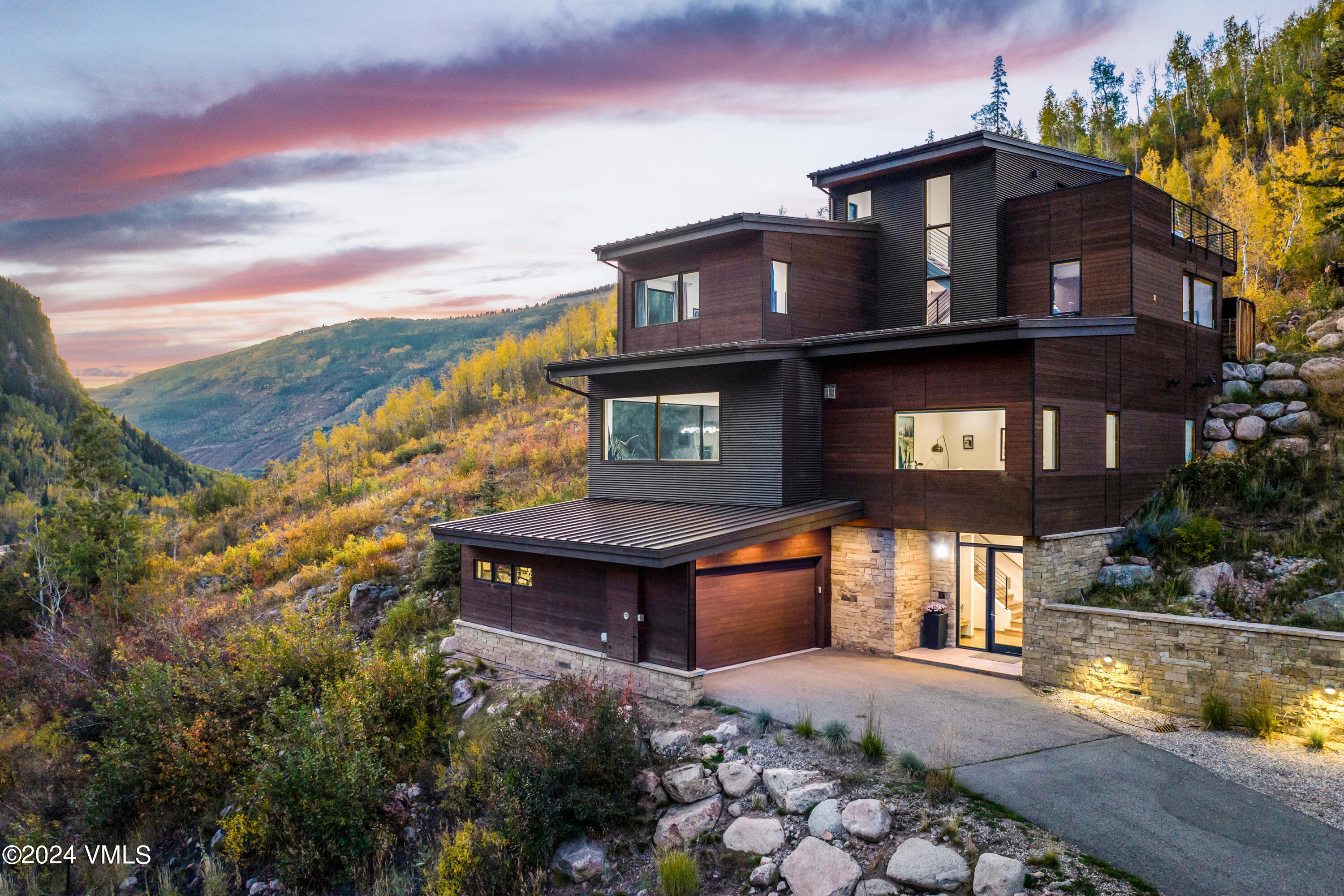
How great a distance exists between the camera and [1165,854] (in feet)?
20.2

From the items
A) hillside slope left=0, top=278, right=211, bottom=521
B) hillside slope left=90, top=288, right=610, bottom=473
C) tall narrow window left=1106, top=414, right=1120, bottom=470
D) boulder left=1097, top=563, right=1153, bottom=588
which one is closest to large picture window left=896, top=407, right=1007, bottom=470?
tall narrow window left=1106, top=414, right=1120, bottom=470

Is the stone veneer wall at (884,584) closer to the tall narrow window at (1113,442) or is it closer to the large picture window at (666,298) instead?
the tall narrow window at (1113,442)

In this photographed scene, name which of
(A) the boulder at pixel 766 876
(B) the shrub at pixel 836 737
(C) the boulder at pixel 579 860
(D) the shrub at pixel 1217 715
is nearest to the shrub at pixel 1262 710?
(D) the shrub at pixel 1217 715

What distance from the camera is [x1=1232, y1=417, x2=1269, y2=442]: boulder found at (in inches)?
637

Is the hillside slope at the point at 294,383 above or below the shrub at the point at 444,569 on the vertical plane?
above

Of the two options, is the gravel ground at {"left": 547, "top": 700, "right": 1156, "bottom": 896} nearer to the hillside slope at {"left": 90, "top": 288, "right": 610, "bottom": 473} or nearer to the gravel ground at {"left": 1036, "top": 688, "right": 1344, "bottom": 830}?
the gravel ground at {"left": 1036, "top": 688, "right": 1344, "bottom": 830}

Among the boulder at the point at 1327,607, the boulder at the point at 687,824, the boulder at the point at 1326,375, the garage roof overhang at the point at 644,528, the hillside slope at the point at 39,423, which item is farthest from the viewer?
the hillside slope at the point at 39,423

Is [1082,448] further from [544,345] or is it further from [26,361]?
[26,361]

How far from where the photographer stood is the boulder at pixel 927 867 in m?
5.96

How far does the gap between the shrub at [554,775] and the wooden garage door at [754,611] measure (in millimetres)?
2454

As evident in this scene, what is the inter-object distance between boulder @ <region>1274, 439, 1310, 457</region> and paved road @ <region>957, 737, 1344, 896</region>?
10683mm

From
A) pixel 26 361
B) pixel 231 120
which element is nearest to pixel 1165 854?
pixel 231 120

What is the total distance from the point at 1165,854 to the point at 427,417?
146 ft

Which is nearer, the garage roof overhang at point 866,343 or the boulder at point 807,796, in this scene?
the boulder at point 807,796
